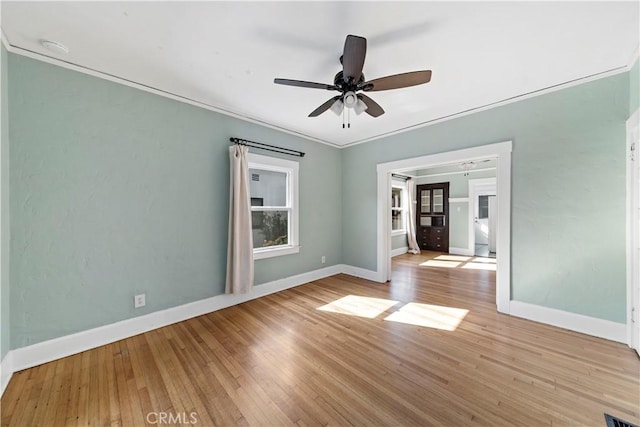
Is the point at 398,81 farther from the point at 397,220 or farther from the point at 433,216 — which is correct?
the point at 433,216

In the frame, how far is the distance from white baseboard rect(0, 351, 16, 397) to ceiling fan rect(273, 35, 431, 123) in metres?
2.88

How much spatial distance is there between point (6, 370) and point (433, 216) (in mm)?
7836

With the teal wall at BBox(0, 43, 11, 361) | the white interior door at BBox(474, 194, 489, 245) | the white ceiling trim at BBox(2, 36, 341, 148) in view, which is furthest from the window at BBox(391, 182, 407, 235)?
the teal wall at BBox(0, 43, 11, 361)

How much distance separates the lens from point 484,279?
4129mm

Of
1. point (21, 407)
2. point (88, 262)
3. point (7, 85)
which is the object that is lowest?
point (21, 407)

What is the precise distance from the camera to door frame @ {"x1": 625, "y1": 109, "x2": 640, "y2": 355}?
2.02m

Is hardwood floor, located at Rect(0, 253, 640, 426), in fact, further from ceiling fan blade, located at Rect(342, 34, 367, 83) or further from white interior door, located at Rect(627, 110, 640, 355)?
ceiling fan blade, located at Rect(342, 34, 367, 83)

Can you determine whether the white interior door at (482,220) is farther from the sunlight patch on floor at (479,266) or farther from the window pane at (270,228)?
the window pane at (270,228)

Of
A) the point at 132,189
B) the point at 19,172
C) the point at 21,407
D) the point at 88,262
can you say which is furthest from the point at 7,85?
the point at 21,407

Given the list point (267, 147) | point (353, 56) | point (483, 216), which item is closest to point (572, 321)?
point (353, 56)

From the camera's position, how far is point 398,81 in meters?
1.84

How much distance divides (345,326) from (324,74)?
8.54ft

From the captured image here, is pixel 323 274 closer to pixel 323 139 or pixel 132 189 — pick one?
pixel 323 139

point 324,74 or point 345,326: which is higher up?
point 324,74
